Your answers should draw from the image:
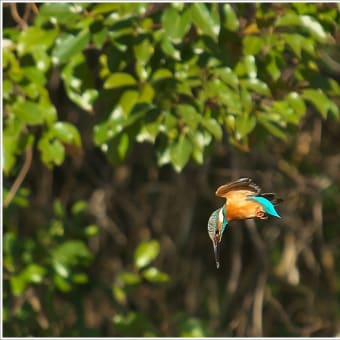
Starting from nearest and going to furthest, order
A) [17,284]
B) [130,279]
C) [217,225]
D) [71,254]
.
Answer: [217,225] < [17,284] < [71,254] < [130,279]

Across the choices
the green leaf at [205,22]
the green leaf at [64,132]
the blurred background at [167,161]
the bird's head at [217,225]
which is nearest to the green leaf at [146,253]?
the blurred background at [167,161]

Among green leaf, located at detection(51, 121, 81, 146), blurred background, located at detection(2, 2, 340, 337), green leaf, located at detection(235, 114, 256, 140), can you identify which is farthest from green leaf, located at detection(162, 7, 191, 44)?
green leaf, located at detection(51, 121, 81, 146)

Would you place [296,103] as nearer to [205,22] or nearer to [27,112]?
[205,22]

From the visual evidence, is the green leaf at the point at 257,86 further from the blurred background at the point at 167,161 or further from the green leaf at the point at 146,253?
the green leaf at the point at 146,253

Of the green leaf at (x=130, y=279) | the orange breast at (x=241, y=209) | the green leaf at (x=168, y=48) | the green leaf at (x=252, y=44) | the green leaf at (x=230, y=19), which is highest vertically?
the green leaf at (x=230, y=19)

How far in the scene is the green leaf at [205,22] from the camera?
2.22 meters

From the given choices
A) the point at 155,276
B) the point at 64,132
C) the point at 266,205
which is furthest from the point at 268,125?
the point at 266,205

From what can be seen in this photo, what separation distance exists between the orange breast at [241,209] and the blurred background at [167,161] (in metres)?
0.07

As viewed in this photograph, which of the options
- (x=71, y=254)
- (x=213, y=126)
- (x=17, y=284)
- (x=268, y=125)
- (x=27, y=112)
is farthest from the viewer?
(x=71, y=254)

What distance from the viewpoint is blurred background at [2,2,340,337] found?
7.62ft

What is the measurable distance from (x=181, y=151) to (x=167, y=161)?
95 millimetres

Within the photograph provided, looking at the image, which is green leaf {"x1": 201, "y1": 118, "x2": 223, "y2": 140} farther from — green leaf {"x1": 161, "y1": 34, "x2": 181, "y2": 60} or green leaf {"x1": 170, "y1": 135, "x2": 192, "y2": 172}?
green leaf {"x1": 161, "y1": 34, "x2": 181, "y2": 60}

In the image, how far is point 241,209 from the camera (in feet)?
3.16

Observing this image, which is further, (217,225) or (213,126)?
(213,126)
